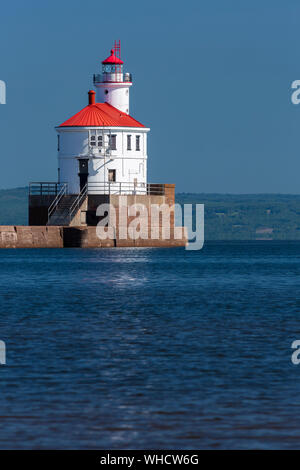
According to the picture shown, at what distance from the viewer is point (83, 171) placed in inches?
2869

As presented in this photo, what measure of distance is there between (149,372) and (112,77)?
208 feet

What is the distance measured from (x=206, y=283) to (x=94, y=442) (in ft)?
104

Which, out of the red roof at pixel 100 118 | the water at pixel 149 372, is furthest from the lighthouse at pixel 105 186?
the water at pixel 149 372

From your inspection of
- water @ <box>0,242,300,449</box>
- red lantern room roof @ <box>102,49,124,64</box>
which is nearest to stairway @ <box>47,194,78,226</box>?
red lantern room roof @ <box>102,49,124,64</box>

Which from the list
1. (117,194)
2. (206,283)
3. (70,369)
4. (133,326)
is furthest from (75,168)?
(70,369)

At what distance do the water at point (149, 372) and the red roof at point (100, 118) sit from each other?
130 ft

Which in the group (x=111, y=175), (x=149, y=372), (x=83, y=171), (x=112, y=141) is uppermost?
(x=112, y=141)

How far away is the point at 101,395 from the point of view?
1441 centimetres

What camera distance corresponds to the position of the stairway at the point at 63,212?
6862 cm

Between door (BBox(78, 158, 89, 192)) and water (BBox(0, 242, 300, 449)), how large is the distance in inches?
1497

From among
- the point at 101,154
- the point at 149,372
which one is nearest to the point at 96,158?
the point at 101,154

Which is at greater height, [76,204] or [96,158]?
[96,158]

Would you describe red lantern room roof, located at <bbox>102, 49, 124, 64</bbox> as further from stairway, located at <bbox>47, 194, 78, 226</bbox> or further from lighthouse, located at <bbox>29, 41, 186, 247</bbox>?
stairway, located at <bbox>47, 194, 78, 226</bbox>

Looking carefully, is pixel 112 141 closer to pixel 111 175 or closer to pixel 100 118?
pixel 100 118
